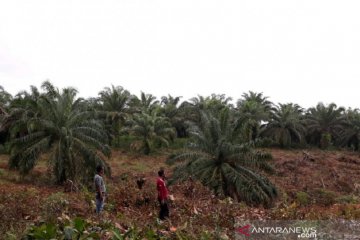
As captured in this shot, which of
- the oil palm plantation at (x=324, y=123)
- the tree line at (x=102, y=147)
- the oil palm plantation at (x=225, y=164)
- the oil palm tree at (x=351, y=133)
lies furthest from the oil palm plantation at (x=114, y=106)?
the oil palm tree at (x=351, y=133)

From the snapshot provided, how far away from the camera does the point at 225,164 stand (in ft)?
60.8

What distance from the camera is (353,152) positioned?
4256cm

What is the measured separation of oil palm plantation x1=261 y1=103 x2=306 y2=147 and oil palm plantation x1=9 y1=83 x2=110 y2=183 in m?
23.0

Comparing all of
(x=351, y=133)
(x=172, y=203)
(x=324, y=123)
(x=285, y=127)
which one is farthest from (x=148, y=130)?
(x=351, y=133)

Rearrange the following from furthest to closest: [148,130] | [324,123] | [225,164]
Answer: [324,123] → [148,130] → [225,164]

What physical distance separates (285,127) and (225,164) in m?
23.9

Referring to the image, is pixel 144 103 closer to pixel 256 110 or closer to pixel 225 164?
pixel 256 110

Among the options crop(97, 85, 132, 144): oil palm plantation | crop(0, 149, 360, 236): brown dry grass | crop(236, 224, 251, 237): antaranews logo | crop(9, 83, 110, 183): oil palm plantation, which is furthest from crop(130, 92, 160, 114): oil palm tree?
crop(236, 224, 251, 237): antaranews logo

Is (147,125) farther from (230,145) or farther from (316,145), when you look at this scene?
(316,145)

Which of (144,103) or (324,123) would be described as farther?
(324,123)

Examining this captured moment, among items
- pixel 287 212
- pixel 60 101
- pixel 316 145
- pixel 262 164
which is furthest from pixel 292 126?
pixel 287 212

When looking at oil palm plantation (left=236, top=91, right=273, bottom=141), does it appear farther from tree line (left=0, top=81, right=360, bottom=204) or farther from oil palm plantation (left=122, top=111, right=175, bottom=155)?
tree line (left=0, top=81, right=360, bottom=204)

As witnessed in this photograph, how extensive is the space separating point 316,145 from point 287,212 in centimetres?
3555

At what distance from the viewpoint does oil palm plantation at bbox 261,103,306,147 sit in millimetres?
40031
